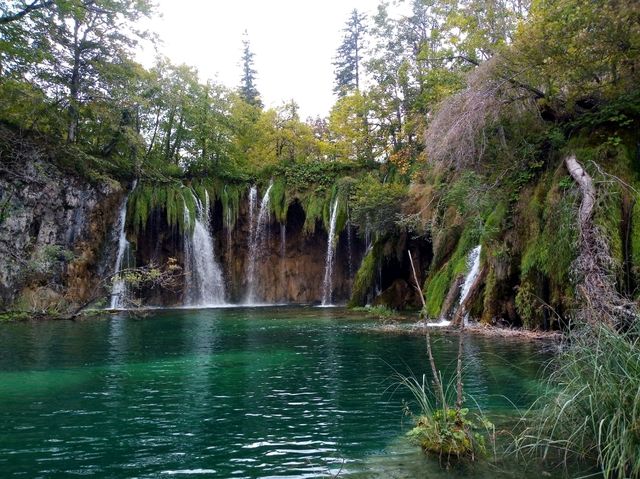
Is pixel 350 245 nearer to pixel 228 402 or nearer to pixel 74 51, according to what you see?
pixel 74 51

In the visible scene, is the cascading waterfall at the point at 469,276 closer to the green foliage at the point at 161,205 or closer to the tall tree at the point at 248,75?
the green foliage at the point at 161,205

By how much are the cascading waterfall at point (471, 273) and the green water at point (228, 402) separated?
268 cm

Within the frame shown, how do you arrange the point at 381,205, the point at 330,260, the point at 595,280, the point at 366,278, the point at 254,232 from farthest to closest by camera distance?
the point at 254,232 → the point at 330,260 → the point at 366,278 → the point at 381,205 → the point at 595,280

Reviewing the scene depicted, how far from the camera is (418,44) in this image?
1130 inches

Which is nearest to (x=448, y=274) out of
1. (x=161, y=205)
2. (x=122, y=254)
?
(x=161, y=205)

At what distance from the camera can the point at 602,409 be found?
4.23 meters

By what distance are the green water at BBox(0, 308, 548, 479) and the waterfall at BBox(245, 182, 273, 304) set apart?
60.2ft

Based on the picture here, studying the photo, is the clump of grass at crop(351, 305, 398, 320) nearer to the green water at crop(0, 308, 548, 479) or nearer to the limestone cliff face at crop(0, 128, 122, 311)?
the green water at crop(0, 308, 548, 479)

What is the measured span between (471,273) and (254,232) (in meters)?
19.1

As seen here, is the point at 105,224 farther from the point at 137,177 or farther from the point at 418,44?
the point at 418,44

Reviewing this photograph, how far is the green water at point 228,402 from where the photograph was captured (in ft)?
16.9

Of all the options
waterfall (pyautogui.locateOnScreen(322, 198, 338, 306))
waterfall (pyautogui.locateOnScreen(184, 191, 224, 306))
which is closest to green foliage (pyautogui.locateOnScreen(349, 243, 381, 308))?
waterfall (pyautogui.locateOnScreen(322, 198, 338, 306))

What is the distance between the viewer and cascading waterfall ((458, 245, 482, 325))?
49.6ft

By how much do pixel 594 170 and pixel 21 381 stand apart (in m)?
11.8
